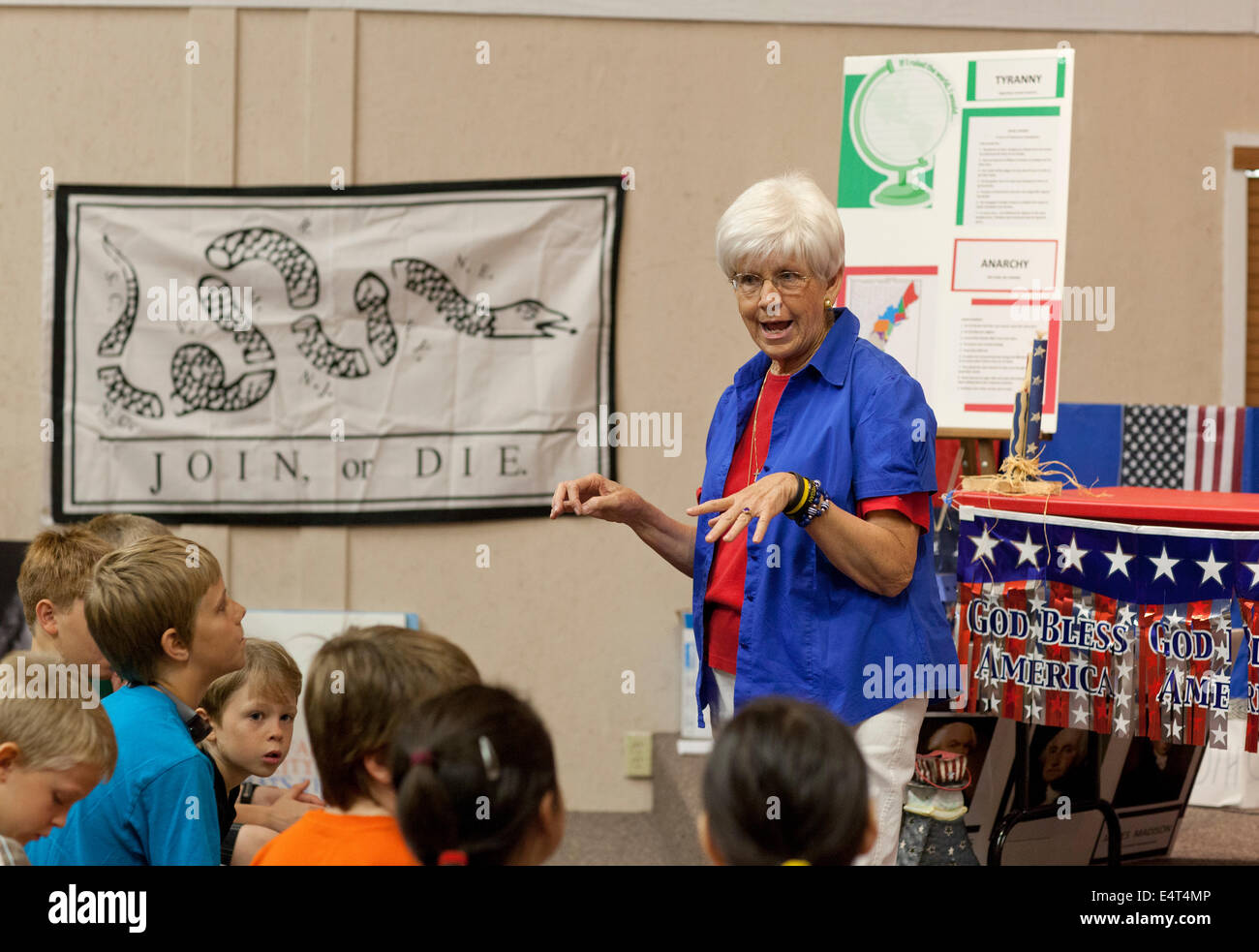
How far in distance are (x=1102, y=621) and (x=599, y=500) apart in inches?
42.6

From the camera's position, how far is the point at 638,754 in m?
4.18

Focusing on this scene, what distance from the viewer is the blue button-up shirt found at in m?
1.67

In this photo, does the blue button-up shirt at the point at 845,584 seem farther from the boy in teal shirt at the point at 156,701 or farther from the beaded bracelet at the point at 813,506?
the boy in teal shirt at the point at 156,701

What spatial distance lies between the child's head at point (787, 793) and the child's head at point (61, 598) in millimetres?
1440

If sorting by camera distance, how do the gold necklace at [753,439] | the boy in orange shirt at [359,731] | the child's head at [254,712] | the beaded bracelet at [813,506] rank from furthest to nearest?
the child's head at [254,712] → the gold necklace at [753,439] → the beaded bracelet at [813,506] → the boy in orange shirt at [359,731]

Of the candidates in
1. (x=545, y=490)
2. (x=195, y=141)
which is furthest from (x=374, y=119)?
(x=545, y=490)

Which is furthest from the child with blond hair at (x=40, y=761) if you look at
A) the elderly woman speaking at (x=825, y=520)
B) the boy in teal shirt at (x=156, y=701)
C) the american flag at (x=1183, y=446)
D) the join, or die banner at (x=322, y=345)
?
the american flag at (x=1183, y=446)

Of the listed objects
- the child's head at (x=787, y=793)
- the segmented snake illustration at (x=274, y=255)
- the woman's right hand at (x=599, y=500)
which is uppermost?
the segmented snake illustration at (x=274, y=255)

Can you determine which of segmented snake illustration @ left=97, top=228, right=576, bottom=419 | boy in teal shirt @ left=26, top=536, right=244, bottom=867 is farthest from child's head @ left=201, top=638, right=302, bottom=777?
segmented snake illustration @ left=97, top=228, right=576, bottom=419

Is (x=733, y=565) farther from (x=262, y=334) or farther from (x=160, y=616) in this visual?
(x=262, y=334)

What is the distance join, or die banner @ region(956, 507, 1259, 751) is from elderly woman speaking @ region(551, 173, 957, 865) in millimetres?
665

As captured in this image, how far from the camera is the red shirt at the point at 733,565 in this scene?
181cm

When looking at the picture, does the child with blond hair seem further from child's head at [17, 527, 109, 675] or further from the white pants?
the white pants
